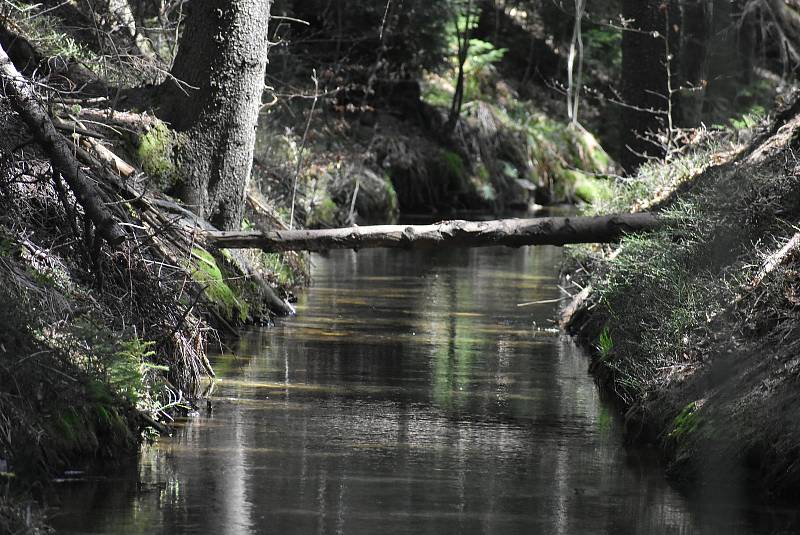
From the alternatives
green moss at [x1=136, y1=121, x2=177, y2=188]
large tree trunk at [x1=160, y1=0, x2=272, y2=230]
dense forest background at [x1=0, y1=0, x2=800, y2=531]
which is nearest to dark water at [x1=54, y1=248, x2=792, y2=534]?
dense forest background at [x1=0, y1=0, x2=800, y2=531]

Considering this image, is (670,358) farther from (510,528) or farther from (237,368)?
(237,368)

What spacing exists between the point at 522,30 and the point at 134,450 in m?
34.3

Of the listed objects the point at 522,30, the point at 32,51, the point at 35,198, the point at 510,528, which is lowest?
the point at 510,528

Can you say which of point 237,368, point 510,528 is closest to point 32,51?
point 237,368

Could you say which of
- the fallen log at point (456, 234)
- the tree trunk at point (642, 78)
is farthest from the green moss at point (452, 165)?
the fallen log at point (456, 234)

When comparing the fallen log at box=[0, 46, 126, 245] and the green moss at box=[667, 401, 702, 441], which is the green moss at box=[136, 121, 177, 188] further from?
the green moss at box=[667, 401, 702, 441]

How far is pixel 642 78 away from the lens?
789 inches

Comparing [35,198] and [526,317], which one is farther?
[526,317]

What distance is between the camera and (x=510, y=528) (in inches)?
259

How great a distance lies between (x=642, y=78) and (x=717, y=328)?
11575 mm

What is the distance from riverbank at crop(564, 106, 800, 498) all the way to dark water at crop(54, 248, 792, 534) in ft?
1.05

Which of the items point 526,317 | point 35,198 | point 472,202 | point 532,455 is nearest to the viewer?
point 532,455

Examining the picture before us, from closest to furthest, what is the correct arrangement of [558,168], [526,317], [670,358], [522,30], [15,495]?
[15,495]
[670,358]
[526,317]
[558,168]
[522,30]

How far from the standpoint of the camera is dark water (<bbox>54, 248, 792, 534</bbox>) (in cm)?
669
